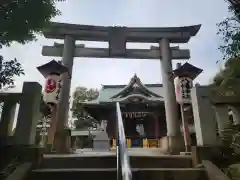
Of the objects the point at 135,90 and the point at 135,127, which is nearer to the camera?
the point at 135,127

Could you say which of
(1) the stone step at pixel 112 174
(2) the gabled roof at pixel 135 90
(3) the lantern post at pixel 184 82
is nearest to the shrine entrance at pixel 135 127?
(2) the gabled roof at pixel 135 90

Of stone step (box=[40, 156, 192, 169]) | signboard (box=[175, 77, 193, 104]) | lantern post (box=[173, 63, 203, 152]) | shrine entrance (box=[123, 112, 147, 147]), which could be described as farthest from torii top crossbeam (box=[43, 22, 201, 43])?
shrine entrance (box=[123, 112, 147, 147])

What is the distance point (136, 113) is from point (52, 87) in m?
10.8

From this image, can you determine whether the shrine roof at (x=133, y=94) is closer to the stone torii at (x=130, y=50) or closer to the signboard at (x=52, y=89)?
the stone torii at (x=130, y=50)

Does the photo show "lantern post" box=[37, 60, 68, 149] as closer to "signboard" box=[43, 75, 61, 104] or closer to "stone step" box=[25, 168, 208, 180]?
"signboard" box=[43, 75, 61, 104]

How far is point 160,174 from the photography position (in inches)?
161

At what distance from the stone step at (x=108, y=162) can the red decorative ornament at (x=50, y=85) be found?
13.2 feet

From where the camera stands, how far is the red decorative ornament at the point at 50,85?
8.39 metres

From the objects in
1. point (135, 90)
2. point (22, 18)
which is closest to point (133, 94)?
point (135, 90)

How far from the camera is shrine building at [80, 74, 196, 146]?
59.2ft

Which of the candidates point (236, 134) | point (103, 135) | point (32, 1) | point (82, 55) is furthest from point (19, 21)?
point (103, 135)

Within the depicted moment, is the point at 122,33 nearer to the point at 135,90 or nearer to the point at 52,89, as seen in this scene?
the point at 52,89

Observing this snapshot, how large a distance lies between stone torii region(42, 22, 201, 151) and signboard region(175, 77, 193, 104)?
3.65ft

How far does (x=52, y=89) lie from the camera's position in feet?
27.6
